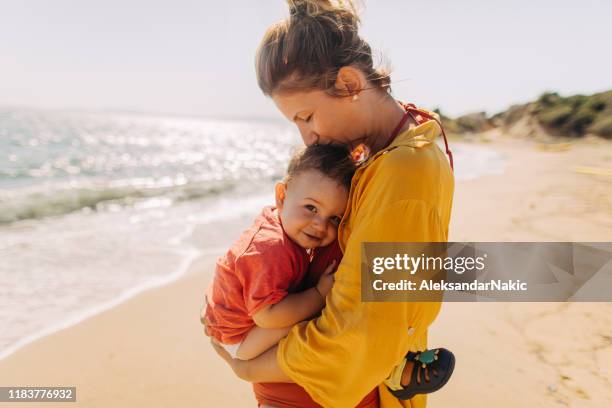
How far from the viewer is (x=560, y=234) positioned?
6.06 metres

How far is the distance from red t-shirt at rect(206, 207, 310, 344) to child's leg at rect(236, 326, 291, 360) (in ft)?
0.13

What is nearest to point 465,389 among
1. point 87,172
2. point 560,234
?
point 560,234

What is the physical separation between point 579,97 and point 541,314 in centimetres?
3520

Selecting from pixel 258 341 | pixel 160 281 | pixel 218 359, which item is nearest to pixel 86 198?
pixel 160 281

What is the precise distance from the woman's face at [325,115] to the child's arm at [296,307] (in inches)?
17.1

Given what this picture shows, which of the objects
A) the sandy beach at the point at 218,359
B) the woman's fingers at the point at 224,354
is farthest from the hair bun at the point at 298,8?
the sandy beach at the point at 218,359

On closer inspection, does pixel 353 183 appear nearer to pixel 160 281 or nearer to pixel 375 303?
pixel 375 303

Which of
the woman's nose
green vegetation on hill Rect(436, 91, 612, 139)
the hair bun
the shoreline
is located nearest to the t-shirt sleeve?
the woman's nose

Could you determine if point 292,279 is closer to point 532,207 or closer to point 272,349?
point 272,349

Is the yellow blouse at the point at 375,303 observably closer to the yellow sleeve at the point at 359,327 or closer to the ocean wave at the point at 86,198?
the yellow sleeve at the point at 359,327

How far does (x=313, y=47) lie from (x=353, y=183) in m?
0.43

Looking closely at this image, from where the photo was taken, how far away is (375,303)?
1.33 metres

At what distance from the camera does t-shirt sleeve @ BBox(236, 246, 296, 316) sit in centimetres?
161

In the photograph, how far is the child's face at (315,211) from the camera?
66.1 inches
